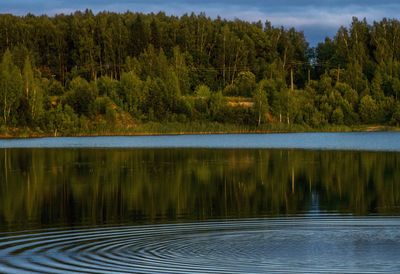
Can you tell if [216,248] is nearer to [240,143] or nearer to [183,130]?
[240,143]

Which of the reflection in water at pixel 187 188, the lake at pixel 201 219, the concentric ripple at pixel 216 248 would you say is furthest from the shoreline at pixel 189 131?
the concentric ripple at pixel 216 248

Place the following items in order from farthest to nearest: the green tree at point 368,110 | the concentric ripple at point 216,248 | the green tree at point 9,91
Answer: the green tree at point 368,110 → the green tree at point 9,91 → the concentric ripple at point 216,248

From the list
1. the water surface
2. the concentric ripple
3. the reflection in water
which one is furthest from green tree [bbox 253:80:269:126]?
the concentric ripple

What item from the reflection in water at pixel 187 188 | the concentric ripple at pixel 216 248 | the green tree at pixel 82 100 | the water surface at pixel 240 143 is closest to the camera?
the concentric ripple at pixel 216 248

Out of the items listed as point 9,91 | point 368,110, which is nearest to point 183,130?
point 9,91

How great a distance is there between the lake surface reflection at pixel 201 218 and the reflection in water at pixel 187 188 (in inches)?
2.2

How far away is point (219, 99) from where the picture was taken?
131375mm

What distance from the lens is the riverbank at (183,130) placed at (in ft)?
388

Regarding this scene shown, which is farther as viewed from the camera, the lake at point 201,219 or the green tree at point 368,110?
the green tree at point 368,110

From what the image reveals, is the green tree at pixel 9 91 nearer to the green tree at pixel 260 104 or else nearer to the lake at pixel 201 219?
the green tree at pixel 260 104

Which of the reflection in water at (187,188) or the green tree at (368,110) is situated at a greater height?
the green tree at (368,110)

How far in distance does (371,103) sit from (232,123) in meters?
22.6

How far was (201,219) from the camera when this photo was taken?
25.6 m

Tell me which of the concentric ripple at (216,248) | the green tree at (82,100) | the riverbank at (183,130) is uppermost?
the green tree at (82,100)
